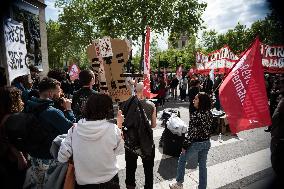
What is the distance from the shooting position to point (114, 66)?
16.8ft

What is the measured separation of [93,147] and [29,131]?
0.81 metres

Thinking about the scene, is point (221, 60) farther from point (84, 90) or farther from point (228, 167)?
point (84, 90)

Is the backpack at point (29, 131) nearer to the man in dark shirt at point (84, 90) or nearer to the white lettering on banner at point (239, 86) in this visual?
the man in dark shirt at point (84, 90)

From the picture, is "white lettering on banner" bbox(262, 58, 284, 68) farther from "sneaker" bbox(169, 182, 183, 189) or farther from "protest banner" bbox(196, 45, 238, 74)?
"sneaker" bbox(169, 182, 183, 189)

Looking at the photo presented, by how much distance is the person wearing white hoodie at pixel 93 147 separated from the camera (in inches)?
103

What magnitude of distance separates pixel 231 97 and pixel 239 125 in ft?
1.33

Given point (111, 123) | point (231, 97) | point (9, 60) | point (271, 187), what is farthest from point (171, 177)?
point (9, 60)

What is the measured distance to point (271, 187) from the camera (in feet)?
15.6

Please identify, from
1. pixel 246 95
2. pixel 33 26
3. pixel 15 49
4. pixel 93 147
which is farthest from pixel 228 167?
pixel 33 26

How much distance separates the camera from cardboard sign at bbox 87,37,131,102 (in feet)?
16.6

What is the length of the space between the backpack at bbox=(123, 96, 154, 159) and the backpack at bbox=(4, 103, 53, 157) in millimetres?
1404

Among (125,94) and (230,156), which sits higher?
(125,94)

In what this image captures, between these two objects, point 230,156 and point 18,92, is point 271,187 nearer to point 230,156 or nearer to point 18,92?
point 230,156

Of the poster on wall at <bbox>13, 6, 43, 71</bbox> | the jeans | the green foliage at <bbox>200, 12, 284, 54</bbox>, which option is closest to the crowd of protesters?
the jeans
